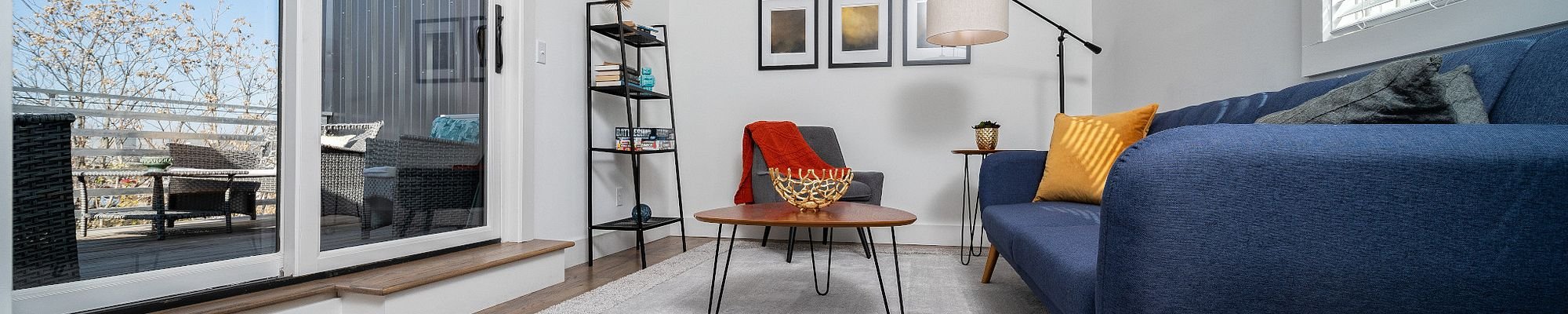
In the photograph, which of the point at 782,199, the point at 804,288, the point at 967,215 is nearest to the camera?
the point at 804,288

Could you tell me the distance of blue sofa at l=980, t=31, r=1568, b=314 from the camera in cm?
67

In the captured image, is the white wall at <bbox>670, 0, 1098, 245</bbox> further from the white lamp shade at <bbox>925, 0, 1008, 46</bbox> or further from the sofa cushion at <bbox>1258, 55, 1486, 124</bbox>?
the sofa cushion at <bbox>1258, 55, 1486, 124</bbox>

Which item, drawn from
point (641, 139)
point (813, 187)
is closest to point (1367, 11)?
point (813, 187)

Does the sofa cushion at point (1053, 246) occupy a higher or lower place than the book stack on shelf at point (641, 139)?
lower

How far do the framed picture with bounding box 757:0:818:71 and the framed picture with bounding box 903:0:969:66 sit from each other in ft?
1.87

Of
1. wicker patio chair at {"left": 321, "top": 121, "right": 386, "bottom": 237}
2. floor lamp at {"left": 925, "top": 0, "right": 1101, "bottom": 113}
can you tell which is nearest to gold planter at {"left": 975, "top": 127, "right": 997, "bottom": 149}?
floor lamp at {"left": 925, "top": 0, "right": 1101, "bottom": 113}

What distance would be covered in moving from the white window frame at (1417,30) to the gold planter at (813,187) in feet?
4.76

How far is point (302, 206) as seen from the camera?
1.88 metres

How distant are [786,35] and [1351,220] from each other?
3.48 meters

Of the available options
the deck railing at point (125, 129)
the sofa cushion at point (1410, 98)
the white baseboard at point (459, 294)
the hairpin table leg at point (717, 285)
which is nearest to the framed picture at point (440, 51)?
the deck railing at point (125, 129)

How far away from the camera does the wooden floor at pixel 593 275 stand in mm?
2211

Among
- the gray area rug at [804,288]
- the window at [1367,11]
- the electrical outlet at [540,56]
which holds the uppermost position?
the electrical outlet at [540,56]

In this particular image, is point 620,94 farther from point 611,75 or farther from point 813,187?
point 813,187

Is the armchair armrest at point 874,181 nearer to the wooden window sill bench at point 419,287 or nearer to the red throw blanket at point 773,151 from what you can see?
the red throw blanket at point 773,151
